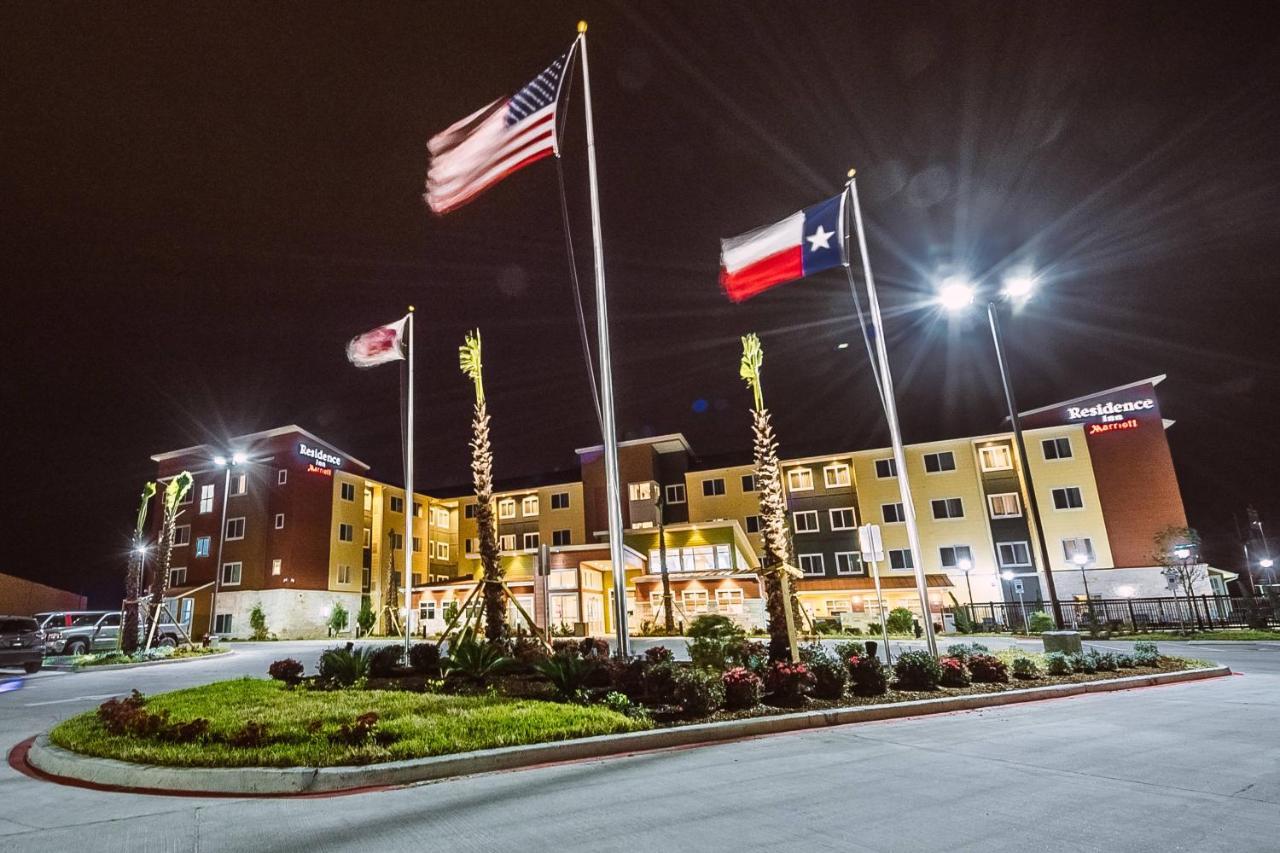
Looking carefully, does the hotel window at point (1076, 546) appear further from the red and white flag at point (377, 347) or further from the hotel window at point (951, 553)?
the red and white flag at point (377, 347)

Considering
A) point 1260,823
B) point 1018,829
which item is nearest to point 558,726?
point 1018,829

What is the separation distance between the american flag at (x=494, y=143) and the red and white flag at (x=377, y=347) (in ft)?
22.5

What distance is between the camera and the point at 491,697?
1117cm

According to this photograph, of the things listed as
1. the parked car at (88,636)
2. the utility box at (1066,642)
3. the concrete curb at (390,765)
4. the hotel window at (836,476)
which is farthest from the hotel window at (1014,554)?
the parked car at (88,636)

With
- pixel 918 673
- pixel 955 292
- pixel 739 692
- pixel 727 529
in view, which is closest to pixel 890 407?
pixel 955 292

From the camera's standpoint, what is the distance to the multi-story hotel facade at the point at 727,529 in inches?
1647

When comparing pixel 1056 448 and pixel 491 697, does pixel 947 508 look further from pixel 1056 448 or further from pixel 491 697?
pixel 491 697

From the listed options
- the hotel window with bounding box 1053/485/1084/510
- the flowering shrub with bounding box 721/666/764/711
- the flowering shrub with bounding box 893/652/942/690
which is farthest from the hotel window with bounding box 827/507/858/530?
the flowering shrub with bounding box 721/666/764/711

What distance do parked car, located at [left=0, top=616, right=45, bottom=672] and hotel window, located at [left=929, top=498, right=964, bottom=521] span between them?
46.6m

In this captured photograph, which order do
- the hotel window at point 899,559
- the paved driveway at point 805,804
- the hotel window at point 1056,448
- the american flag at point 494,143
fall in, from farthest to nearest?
the hotel window at point 899,559 < the hotel window at point 1056,448 < the american flag at point 494,143 < the paved driveway at point 805,804

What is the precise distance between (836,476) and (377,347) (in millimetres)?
37023

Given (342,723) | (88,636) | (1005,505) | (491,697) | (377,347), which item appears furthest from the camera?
(1005,505)

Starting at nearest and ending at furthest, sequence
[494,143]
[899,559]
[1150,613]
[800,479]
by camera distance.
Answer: [494,143] → [1150,613] → [899,559] → [800,479]

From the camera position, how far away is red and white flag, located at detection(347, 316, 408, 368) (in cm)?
2044
